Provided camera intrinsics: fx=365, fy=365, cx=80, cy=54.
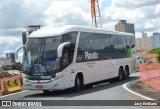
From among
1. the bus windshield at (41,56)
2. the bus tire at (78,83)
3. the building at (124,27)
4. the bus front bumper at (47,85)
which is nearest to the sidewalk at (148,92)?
the bus tire at (78,83)

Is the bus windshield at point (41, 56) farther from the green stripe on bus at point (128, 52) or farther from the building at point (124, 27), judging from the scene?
the building at point (124, 27)

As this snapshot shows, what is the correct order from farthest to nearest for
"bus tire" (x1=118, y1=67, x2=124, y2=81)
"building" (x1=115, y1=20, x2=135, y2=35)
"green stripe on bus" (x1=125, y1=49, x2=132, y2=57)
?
"building" (x1=115, y1=20, x2=135, y2=35), "green stripe on bus" (x1=125, y1=49, x2=132, y2=57), "bus tire" (x1=118, y1=67, x2=124, y2=81)

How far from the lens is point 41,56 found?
57.4 feet

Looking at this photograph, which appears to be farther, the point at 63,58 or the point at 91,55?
the point at 91,55

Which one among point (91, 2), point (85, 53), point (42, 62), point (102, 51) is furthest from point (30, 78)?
point (91, 2)

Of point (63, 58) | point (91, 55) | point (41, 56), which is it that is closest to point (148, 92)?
point (63, 58)

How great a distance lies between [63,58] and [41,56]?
1061 millimetres

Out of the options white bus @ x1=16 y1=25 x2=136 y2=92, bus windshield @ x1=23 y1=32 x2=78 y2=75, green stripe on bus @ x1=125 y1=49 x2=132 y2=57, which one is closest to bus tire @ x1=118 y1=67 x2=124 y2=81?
green stripe on bus @ x1=125 y1=49 x2=132 y2=57

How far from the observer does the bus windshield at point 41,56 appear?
56.7 ft

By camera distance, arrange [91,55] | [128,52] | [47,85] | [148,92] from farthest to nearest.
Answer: [128,52], [91,55], [47,85], [148,92]

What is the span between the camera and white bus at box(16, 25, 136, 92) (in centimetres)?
1723

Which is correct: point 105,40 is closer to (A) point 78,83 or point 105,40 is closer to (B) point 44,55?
(A) point 78,83

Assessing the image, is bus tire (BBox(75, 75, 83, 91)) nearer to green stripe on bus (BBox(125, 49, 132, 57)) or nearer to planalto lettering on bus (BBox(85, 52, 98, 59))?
planalto lettering on bus (BBox(85, 52, 98, 59))

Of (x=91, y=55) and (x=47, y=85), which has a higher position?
(x=91, y=55)
